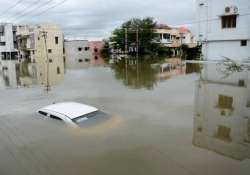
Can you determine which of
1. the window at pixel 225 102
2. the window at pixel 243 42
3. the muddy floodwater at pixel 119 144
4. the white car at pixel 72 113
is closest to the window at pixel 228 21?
the window at pixel 243 42

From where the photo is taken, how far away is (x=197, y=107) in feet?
32.6

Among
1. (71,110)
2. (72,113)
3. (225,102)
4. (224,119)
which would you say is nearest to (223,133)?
(224,119)

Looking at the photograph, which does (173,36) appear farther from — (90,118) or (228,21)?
(90,118)

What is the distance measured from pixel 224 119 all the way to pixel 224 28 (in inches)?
819

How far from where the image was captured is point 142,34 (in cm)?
4850

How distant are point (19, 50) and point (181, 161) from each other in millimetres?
53893

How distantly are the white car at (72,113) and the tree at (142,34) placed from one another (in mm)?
41340

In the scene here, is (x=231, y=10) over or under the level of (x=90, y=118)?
over

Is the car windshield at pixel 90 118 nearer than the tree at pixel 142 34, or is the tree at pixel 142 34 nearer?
the car windshield at pixel 90 118

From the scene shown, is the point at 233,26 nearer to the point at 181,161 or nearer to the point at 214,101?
the point at 214,101

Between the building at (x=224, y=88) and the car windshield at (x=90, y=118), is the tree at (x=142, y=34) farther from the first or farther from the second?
the car windshield at (x=90, y=118)

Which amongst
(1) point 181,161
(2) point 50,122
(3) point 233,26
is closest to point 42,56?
(3) point 233,26

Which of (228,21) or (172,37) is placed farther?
(172,37)

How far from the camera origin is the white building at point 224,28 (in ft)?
81.3
